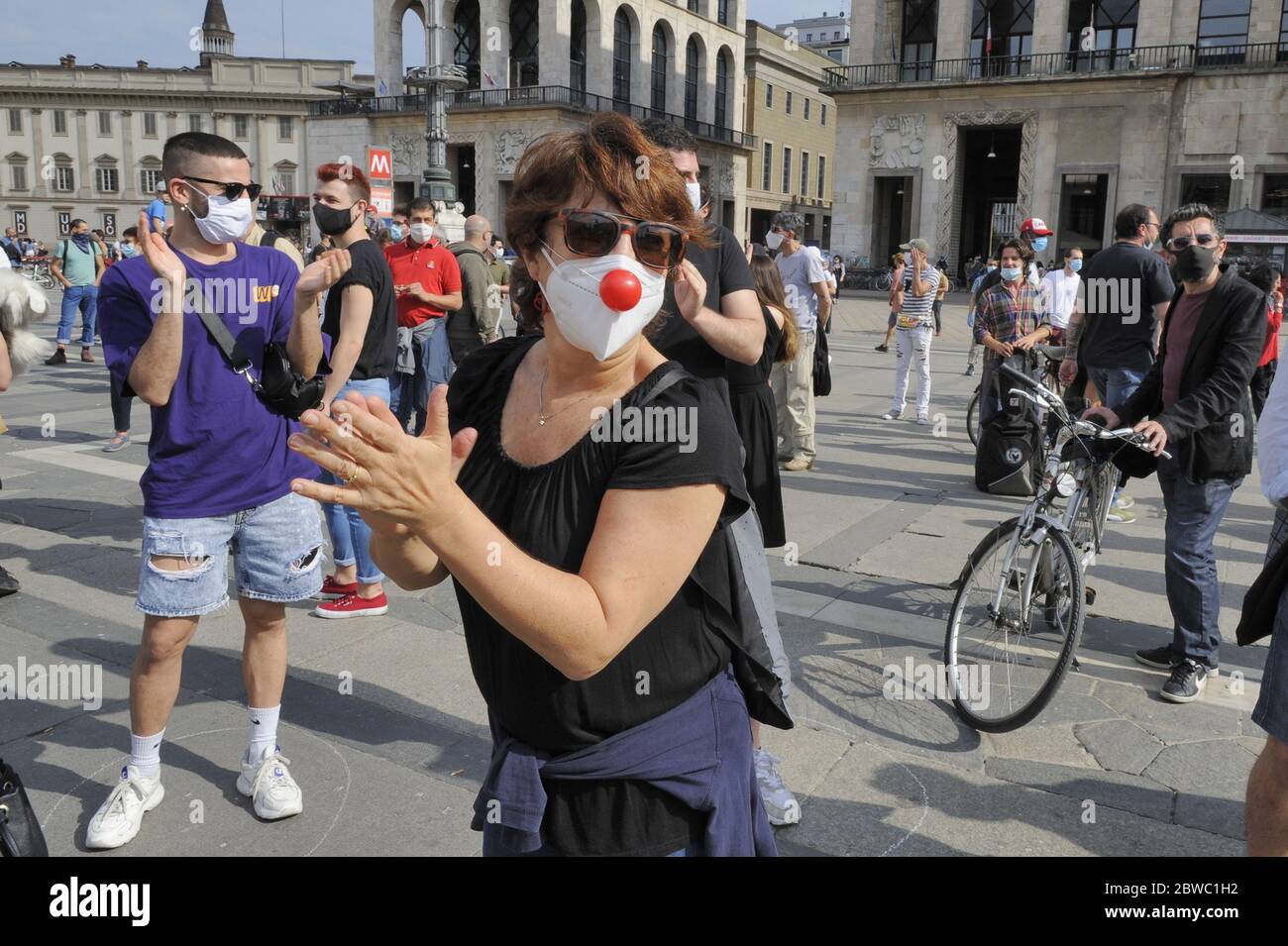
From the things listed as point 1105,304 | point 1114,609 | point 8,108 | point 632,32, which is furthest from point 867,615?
point 8,108

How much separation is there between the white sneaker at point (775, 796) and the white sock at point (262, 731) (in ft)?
→ 5.34

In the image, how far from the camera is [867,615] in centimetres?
517

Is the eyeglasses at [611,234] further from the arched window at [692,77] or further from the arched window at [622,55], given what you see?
the arched window at [692,77]

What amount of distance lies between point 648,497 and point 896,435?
9.14m

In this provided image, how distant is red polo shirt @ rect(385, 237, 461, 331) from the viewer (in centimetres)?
725

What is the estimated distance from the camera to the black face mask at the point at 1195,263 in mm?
4277

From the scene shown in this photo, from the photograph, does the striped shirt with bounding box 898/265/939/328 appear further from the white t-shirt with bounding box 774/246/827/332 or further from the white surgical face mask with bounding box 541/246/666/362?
the white surgical face mask with bounding box 541/246/666/362

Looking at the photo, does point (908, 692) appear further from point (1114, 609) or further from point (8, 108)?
point (8, 108)

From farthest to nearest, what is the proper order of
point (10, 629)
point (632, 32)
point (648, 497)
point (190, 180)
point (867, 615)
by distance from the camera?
point (632, 32) → point (867, 615) → point (10, 629) → point (190, 180) → point (648, 497)

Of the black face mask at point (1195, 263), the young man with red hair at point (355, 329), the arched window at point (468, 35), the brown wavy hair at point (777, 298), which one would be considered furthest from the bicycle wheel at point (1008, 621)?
the arched window at point (468, 35)

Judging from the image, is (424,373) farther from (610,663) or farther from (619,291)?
(610,663)

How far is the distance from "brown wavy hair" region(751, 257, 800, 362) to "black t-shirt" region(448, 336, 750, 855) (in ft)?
6.58

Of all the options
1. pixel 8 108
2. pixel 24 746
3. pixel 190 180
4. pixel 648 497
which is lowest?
pixel 24 746

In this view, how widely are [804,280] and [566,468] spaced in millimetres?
7767
